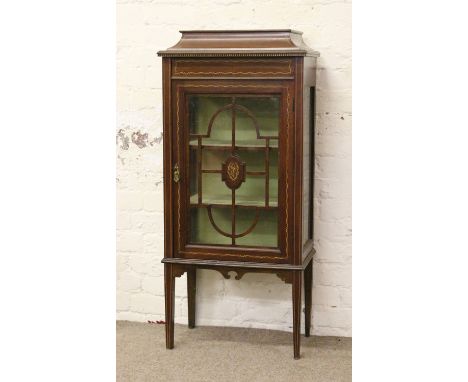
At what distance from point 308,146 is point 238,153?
37 centimetres

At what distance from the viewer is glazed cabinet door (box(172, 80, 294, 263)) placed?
2.91 meters

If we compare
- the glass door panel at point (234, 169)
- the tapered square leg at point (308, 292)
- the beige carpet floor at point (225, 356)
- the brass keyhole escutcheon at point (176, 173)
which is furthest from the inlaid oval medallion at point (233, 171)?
the beige carpet floor at point (225, 356)

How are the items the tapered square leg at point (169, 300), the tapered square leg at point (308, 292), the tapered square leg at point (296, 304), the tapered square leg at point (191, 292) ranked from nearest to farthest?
A: the tapered square leg at point (296, 304) < the tapered square leg at point (169, 300) < the tapered square leg at point (308, 292) < the tapered square leg at point (191, 292)

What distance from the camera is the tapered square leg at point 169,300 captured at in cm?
308

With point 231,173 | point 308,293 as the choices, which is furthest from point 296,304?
point 231,173

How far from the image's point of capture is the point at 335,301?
3.31 m

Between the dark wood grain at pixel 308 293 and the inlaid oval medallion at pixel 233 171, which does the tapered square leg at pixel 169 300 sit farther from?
the dark wood grain at pixel 308 293

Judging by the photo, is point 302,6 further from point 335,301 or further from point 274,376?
point 274,376

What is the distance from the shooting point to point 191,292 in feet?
11.2

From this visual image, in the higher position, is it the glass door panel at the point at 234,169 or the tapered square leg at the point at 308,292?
the glass door panel at the point at 234,169

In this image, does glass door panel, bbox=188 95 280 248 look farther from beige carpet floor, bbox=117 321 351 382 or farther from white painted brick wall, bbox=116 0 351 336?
beige carpet floor, bbox=117 321 351 382

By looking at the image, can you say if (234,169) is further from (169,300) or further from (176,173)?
(169,300)

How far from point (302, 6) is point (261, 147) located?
2.42ft

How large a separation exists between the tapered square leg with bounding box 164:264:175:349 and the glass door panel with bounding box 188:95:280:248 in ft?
0.77
